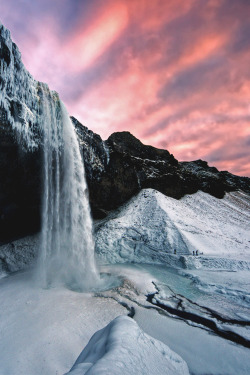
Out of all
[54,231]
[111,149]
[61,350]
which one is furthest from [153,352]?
[111,149]

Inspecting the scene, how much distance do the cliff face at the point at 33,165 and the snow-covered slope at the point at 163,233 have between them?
2788 millimetres

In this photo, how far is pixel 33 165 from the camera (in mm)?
12578

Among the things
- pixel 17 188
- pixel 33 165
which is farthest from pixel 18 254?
pixel 33 165

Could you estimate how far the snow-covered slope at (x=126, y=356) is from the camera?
2.26 metres

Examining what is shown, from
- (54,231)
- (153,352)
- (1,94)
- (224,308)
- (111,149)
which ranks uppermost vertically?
(111,149)

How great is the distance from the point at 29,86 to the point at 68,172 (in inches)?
236

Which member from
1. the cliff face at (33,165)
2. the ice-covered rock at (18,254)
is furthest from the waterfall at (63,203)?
the ice-covered rock at (18,254)

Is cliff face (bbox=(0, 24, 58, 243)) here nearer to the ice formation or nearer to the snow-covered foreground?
the ice formation

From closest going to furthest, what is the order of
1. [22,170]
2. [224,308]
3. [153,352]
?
[153,352], [224,308], [22,170]

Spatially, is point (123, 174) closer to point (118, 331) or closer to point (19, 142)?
point (19, 142)

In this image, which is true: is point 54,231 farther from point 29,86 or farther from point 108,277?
point 29,86

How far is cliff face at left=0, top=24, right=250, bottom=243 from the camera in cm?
975

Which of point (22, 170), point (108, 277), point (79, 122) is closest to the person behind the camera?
point (108, 277)

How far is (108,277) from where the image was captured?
31.8 ft
